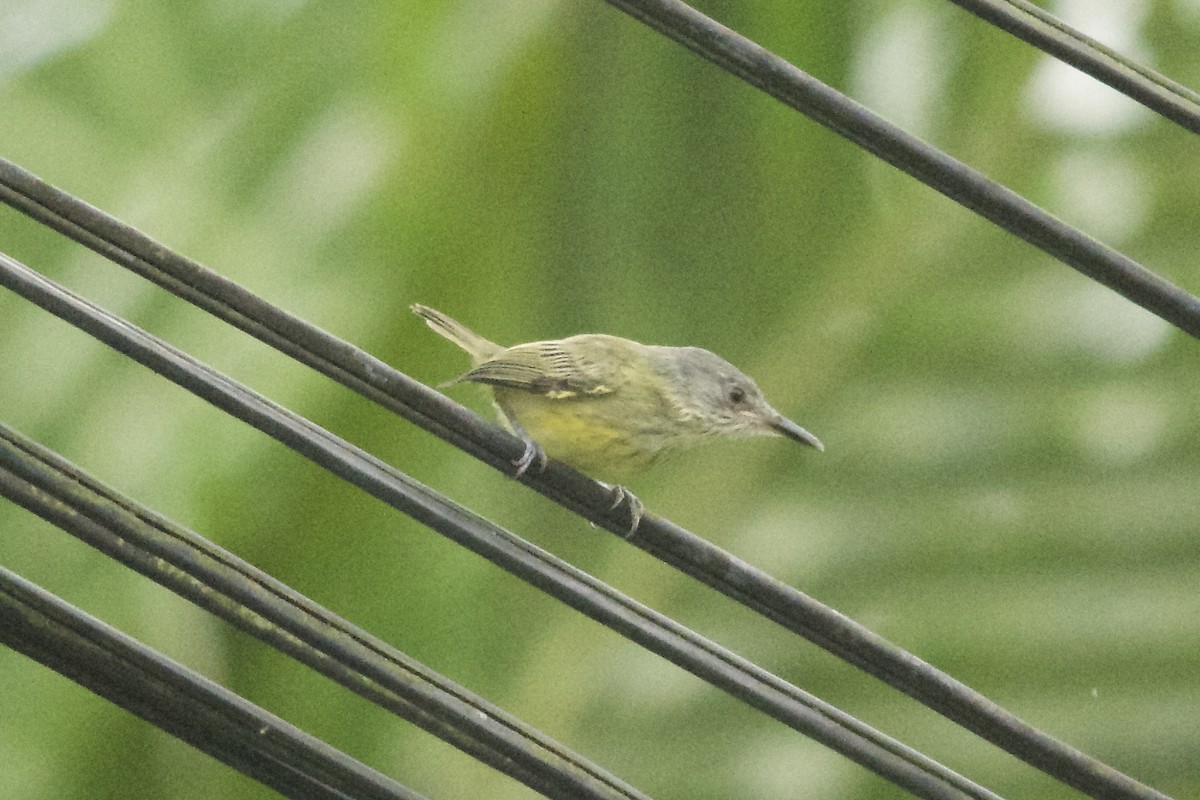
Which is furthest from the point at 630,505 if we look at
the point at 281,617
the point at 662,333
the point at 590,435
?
the point at 662,333

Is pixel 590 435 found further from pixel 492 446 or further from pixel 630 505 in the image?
pixel 492 446

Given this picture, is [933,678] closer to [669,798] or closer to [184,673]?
[184,673]

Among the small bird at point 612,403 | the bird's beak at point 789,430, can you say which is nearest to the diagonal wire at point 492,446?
the small bird at point 612,403

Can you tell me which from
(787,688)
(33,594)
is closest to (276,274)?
(33,594)

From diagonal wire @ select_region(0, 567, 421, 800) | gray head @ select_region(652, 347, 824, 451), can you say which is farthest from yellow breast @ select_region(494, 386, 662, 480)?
diagonal wire @ select_region(0, 567, 421, 800)

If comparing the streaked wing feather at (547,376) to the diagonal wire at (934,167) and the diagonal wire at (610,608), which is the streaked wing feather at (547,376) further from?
the diagonal wire at (934,167)

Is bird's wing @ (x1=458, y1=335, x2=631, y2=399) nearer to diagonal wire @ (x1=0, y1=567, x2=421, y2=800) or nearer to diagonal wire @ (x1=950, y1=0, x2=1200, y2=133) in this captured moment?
diagonal wire @ (x1=0, y1=567, x2=421, y2=800)
